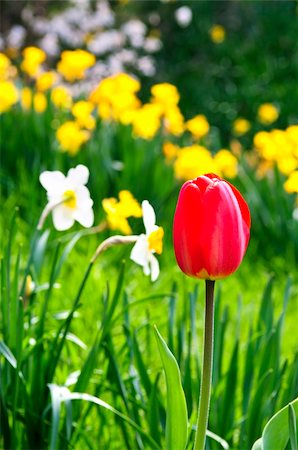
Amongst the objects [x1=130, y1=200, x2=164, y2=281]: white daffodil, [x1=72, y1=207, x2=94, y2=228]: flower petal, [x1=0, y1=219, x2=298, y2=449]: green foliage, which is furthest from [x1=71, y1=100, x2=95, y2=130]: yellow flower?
[x1=130, y1=200, x2=164, y2=281]: white daffodil

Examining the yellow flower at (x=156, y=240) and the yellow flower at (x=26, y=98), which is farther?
the yellow flower at (x=26, y=98)

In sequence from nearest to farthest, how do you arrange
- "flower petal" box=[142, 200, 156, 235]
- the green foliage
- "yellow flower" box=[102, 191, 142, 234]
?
"flower petal" box=[142, 200, 156, 235], the green foliage, "yellow flower" box=[102, 191, 142, 234]

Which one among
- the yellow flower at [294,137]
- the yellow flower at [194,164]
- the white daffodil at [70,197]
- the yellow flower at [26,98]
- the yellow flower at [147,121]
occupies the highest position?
the yellow flower at [26,98]

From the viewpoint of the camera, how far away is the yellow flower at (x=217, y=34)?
298 inches

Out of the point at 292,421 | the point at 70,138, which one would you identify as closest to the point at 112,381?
the point at 292,421

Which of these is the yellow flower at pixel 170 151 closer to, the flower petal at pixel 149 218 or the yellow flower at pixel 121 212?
the yellow flower at pixel 121 212

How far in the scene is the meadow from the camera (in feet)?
5.26

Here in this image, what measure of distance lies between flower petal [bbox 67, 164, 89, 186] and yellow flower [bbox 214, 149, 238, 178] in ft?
5.94

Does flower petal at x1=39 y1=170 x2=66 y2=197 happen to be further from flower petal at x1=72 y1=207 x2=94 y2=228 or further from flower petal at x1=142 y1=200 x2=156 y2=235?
flower petal at x1=142 y1=200 x2=156 y2=235

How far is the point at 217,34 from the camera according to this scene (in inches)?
298

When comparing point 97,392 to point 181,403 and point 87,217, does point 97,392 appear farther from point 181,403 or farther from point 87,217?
point 181,403

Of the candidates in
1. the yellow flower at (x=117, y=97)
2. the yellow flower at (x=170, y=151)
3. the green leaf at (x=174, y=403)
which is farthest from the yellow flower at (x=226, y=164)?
the green leaf at (x=174, y=403)

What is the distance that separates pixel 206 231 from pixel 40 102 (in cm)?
315

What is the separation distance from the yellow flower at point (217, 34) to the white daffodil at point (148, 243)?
6301 millimetres
